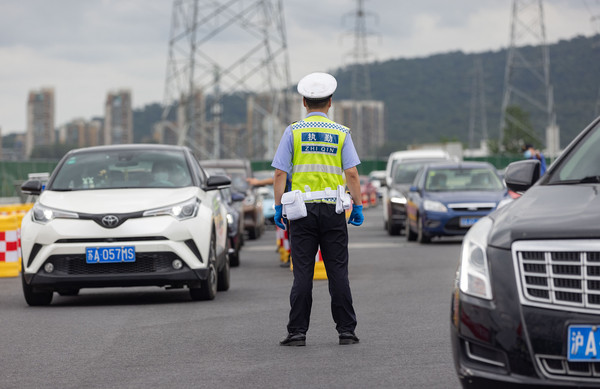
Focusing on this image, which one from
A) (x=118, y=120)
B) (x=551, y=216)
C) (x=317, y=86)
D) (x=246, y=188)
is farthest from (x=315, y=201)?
(x=118, y=120)

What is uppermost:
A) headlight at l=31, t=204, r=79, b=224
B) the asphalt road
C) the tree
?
the tree

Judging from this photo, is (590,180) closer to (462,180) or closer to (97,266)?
(97,266)

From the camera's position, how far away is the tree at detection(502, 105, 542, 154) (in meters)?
104

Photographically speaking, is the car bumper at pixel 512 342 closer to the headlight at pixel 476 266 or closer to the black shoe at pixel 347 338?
the headlight at pixel 476 266

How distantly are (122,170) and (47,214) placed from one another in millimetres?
1161

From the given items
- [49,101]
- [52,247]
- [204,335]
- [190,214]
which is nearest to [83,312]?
[52,247]

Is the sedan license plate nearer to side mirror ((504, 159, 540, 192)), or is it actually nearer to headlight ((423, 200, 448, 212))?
headlight ((423, 200, 448, 212))

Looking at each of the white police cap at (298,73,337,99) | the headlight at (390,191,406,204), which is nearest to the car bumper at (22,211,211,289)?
the white police cap at (298,73,337,99)

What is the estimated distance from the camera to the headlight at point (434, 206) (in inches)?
921

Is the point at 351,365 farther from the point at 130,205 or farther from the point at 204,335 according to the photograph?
the point at 130,205

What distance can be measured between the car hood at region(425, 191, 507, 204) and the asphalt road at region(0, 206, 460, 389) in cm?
832

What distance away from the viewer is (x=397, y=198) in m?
27.9

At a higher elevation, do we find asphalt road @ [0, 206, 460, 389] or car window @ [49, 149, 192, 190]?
car window @ [49, 149, 192, 190]

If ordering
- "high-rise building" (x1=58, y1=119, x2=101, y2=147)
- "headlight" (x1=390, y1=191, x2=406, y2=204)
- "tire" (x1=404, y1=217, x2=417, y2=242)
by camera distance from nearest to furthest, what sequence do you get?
1. "tire" (x1=404, y1=217, x2=417, y2=242)
2. "headlight" (x1=390, y1=191, x2=406, y2=204)
3. "high-rise building" (x1=58, y1=119, x2=101, y2=147)
